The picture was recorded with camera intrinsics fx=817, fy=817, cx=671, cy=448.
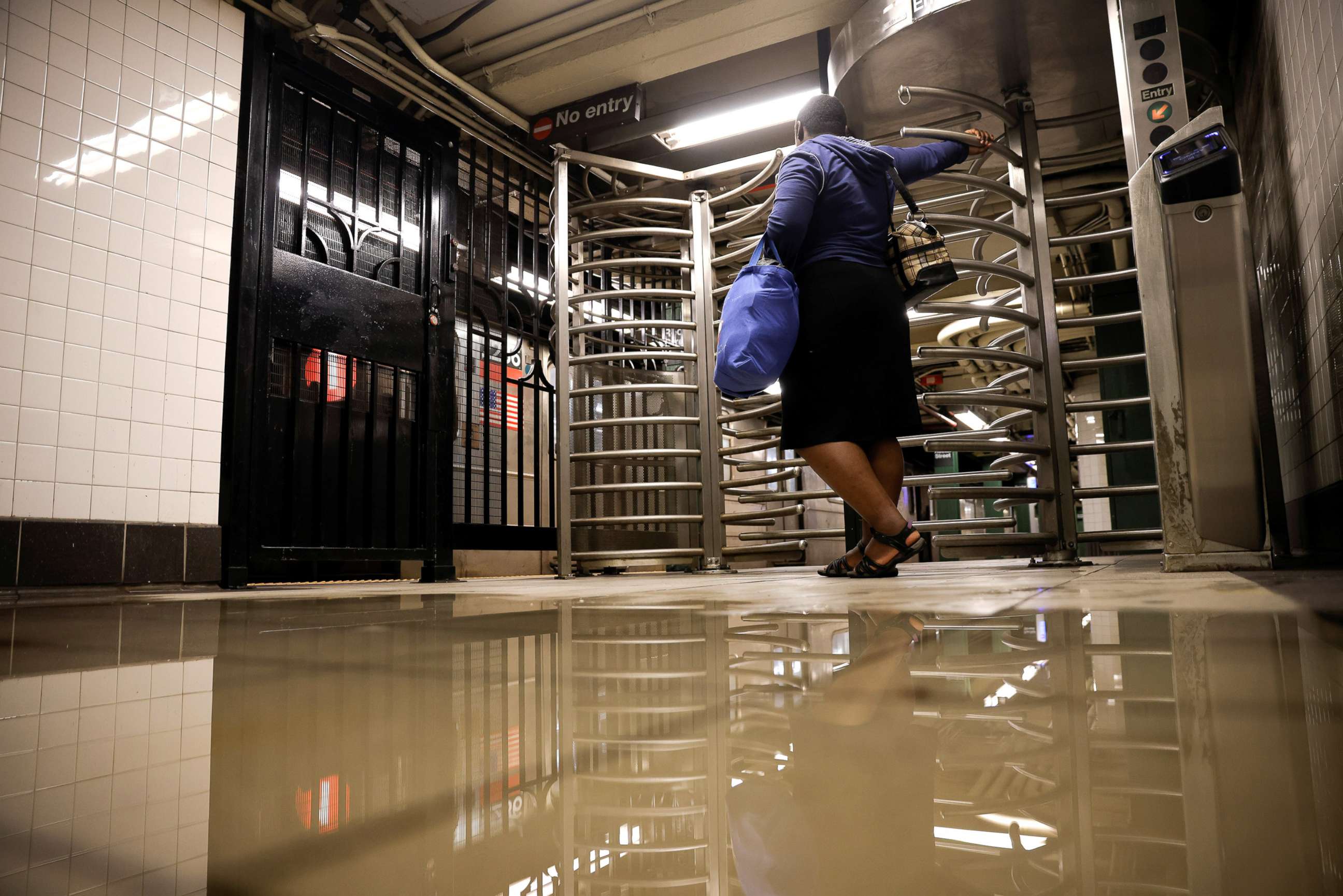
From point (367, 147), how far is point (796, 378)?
3344 mm

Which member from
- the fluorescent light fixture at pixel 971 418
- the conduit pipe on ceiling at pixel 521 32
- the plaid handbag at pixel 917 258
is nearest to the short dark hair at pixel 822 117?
the plaid handbag at pixel 917 258

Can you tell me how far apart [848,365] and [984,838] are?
7.73 feet

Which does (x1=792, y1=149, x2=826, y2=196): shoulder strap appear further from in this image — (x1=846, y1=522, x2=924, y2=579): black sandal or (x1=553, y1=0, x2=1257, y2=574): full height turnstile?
(x1=846, y1=522, x2=924, y2=579): black sandal

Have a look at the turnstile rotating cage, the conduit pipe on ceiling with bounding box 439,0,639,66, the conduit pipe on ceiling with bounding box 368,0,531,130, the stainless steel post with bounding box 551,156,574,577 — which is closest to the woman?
the stainless steel post with bounding box 551,156,574,577

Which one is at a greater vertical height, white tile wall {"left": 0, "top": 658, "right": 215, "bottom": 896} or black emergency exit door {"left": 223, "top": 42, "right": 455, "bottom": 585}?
black emergency exit door {"left": 223, "top": 42, "right": 455, "bottom": 585}

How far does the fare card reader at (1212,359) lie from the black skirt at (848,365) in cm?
75

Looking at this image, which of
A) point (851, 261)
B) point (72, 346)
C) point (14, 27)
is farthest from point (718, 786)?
point (14, 27)

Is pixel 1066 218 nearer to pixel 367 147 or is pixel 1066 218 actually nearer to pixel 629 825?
pixel 367 147

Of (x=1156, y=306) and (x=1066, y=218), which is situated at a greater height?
(x=1066, y=218)

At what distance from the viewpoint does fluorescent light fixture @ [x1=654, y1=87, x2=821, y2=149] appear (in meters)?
5.27

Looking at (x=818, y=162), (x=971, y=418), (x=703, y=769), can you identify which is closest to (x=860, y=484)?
(x=818, y=162)

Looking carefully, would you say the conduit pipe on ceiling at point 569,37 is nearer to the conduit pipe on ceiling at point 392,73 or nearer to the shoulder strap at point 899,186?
the conduit pipe on ceiling at point 392,73

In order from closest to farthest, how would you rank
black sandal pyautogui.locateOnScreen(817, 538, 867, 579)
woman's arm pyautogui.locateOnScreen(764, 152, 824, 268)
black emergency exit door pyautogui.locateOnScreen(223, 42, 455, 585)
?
woman's arm pyautogui.locateOnScreen(764, 152, 824, 268), black sandal pyautogui.locateOnScreen(817, 538, 867, 579), black emergency exit door pyautogui.locateOnScreen(223, 42, 455, 585)

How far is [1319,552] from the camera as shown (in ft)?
7.88
